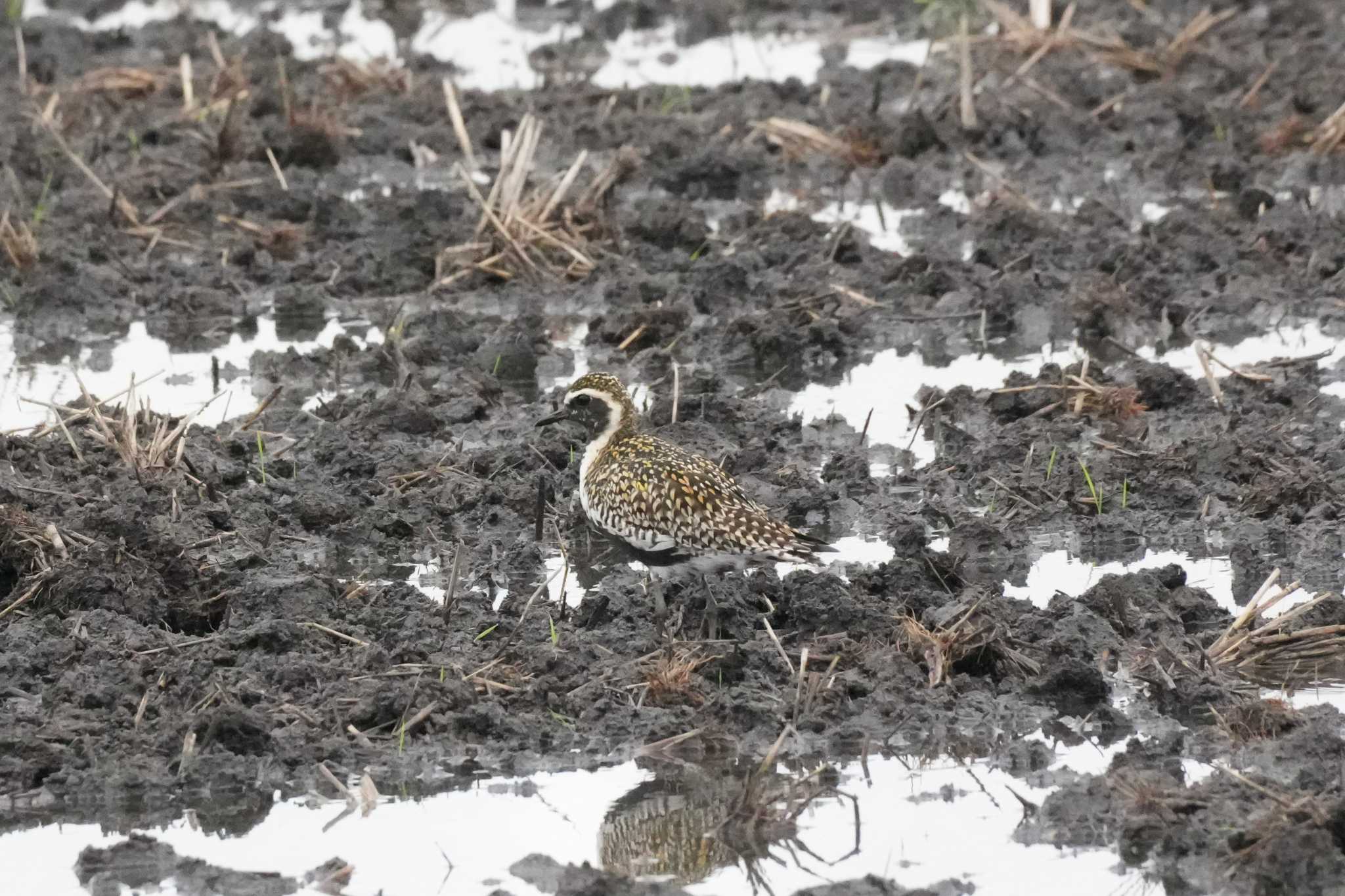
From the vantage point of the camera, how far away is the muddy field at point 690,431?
901 centimetres

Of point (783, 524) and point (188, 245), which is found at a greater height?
point (783, 524)

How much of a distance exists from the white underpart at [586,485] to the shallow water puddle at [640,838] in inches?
59.5

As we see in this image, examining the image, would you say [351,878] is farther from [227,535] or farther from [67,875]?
[227,535]

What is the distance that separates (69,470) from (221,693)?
3125 millimetres

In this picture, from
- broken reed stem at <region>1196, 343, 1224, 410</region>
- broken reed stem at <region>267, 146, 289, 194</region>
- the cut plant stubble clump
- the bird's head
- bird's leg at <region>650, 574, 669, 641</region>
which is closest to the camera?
bird's leg at <region>650, 574, 669, 641</region>

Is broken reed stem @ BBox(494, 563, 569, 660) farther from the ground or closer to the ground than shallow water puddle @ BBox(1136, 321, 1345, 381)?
farther from the ground

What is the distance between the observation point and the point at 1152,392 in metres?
13.2

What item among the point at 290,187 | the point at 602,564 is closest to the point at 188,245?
the point at 290,187

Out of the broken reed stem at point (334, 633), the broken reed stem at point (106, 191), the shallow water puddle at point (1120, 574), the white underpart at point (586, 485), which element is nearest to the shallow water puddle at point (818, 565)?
the white underpart at point (586, 485)

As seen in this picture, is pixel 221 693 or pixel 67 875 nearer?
pixel 67 875

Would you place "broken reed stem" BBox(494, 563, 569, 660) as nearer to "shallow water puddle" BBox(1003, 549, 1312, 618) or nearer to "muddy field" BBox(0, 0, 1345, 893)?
"muddy field" BBox(0, 0, 1345, 893)

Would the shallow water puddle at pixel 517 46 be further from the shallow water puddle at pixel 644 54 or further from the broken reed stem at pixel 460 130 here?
the broken reed stem at pixel 460 130

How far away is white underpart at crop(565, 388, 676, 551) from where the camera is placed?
1018cm

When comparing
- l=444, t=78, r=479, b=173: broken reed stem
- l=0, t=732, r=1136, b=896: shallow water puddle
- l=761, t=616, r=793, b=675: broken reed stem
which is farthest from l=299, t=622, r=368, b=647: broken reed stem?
l=444, t=78, r=479, b=173: broken reed stem
